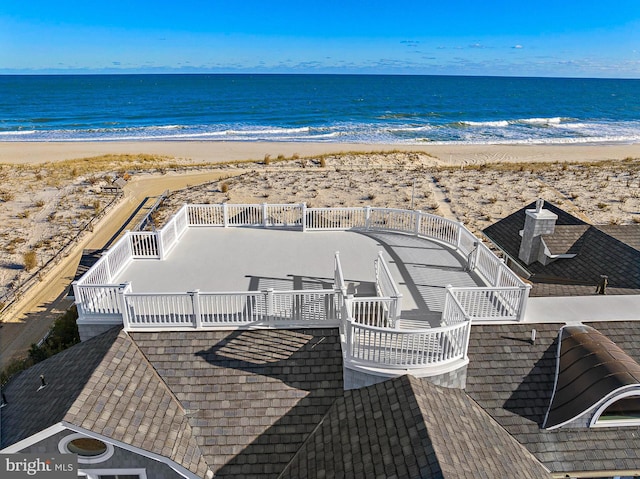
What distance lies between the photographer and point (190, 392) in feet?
29.4

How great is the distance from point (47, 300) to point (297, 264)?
38.2 feet

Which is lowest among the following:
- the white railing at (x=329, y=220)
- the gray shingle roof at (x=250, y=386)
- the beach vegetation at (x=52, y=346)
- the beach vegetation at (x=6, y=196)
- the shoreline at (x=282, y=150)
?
the shoreline at (x=282, y=150)

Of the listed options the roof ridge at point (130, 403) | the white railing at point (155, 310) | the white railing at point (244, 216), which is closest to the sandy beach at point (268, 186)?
the white railing at point (244, 216)

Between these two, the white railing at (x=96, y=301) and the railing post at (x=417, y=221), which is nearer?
the white railing at (x=96, y=301)

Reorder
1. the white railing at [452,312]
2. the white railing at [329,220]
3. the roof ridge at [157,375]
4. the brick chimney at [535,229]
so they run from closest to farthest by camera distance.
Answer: the roof ridge at [157,375] < the white railing at [452,312] < the brick chimney at [535,229] < the white railing at [329,220]

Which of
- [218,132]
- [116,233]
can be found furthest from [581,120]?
[116,233]

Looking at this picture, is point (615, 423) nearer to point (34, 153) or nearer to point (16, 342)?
point (16, 342)

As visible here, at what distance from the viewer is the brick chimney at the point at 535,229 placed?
49.0 feet

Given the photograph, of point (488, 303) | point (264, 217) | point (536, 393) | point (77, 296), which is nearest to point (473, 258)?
point (488, 303)

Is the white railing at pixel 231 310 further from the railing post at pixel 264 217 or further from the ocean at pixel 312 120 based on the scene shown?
the ocean at pixel 312 120

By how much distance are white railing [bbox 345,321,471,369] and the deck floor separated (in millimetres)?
1618

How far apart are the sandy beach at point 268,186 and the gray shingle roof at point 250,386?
1120 centimetres

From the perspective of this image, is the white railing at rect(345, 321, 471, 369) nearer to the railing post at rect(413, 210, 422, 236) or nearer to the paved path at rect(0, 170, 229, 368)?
the railing post at rect(413, 210, 422, 236)

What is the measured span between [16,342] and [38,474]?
379 inches
